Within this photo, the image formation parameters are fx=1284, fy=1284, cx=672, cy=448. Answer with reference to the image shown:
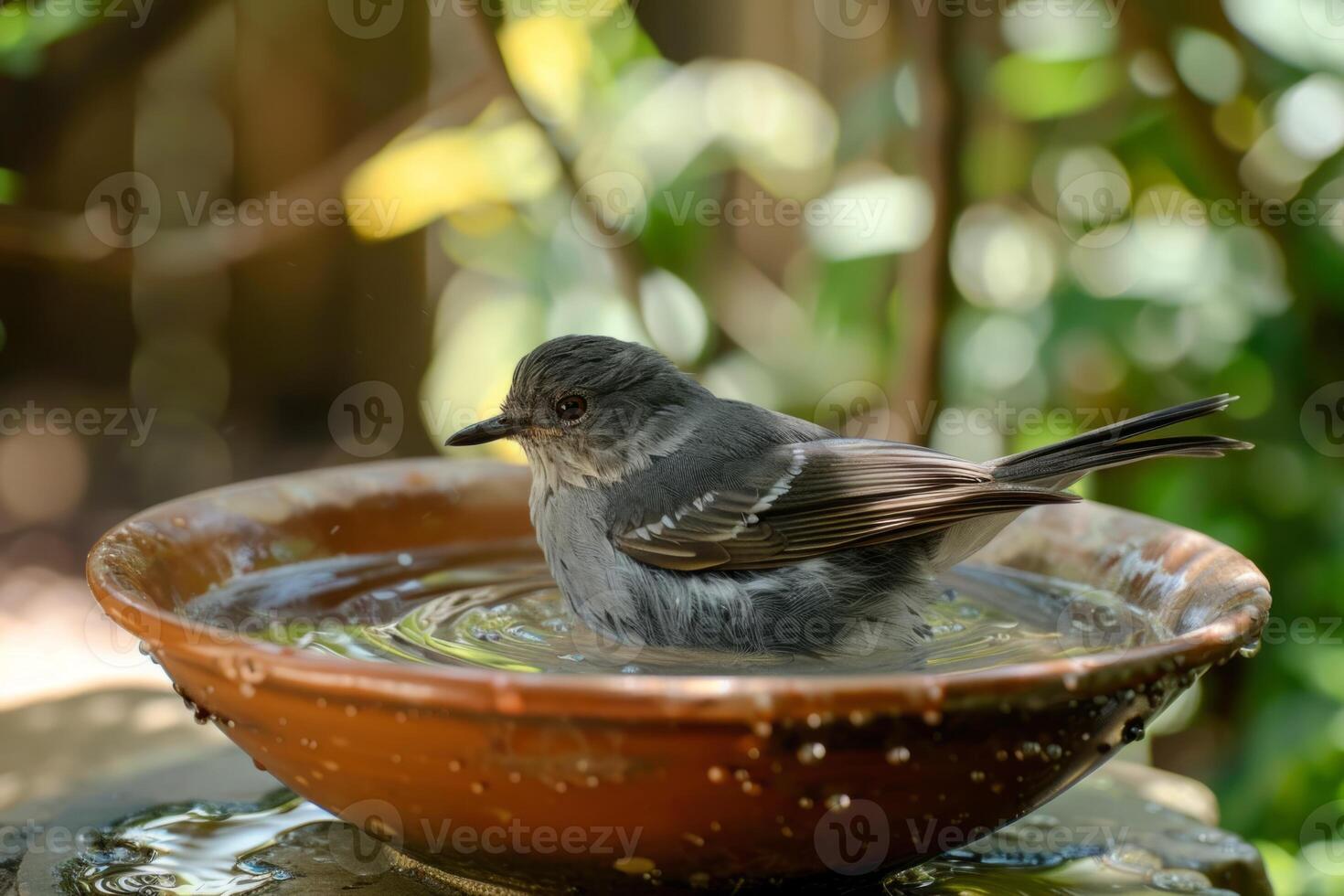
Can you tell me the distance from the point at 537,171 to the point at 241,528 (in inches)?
137

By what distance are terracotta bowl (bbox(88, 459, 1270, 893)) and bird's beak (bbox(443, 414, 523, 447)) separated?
121 centimetres

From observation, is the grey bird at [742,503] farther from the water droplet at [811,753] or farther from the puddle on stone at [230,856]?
the water droplet at [811,753]

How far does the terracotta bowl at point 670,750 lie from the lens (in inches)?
63.2

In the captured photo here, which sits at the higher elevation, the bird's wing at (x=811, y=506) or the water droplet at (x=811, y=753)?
the bird's wing at (x=811, y=506)

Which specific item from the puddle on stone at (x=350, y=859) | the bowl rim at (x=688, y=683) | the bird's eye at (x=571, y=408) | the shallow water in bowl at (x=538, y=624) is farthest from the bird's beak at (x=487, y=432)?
the bowl rim at (x=688, y=683)

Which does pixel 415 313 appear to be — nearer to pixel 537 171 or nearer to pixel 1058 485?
pixel 537 171

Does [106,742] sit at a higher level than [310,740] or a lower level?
lower

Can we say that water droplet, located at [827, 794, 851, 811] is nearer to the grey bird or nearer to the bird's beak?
the grey bird

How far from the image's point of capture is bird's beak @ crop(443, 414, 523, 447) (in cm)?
326

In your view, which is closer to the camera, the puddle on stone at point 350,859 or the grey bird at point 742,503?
the puddle on stone at point 350,859

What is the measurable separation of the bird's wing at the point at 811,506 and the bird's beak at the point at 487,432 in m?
0.45

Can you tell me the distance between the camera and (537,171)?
606 cm

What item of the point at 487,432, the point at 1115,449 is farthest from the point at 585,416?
the point at 1115,449

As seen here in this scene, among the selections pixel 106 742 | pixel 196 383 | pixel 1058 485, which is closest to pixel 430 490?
pixel 106 742
